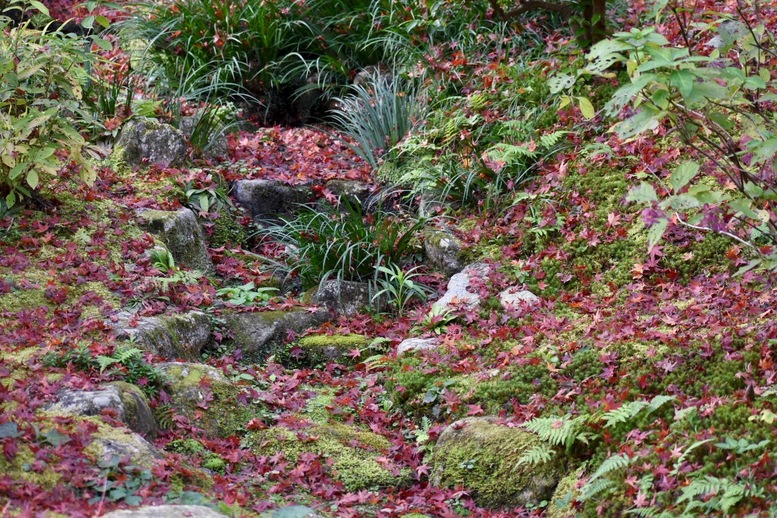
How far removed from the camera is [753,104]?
3.48 metres

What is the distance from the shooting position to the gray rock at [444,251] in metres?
5.98

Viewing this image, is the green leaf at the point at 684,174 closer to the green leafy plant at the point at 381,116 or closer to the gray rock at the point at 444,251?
the gray rock at the point at 444,251

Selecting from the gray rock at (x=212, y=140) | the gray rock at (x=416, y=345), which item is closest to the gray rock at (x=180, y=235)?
the gray rock at (x=212, y=140)

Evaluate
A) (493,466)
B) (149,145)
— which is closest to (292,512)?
(493,466)

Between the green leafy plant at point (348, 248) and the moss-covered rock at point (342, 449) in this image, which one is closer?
the moss-covered rock at point (342, 449)

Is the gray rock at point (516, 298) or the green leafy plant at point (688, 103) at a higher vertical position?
the green leafy plant at point (688, 103)

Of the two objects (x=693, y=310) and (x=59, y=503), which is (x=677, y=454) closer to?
(x=693, y=310)

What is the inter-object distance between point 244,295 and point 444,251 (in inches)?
61.6

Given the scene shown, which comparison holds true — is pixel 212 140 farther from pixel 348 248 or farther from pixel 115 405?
pixel 115 405

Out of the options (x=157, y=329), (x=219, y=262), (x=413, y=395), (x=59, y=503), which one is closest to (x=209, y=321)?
(x=157, y=329)

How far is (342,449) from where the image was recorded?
412cm

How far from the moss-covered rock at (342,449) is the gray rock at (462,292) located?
1.34 m

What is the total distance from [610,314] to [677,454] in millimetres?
1575

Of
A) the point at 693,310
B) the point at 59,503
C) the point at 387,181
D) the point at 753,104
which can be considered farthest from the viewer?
the point at 387,181
